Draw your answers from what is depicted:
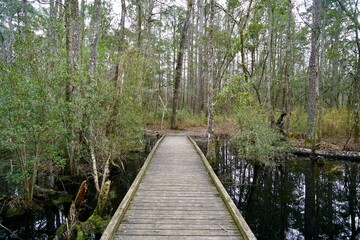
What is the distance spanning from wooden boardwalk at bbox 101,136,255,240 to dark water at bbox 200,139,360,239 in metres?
1.61

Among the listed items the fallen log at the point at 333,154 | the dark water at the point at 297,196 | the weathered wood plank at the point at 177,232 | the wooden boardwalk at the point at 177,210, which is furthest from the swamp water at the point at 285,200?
the weathered wood plank at the point at 177,232

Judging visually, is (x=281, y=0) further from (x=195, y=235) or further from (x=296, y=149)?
(x=195, y=235)

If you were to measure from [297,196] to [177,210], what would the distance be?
5.14 m

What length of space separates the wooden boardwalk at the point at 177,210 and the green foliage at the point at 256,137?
3207 mm

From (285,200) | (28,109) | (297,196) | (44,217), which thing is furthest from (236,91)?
(44,217)

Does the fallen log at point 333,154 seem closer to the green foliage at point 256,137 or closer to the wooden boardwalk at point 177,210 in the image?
the green foliage at point 256,137

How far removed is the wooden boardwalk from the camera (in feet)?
13.3

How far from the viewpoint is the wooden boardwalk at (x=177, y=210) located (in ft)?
13.3

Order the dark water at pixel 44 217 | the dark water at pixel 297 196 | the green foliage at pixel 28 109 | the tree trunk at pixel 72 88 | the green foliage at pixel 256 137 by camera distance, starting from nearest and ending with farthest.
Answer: the dark water at pixel 44 217 → the green foliage at pixel 28 109 → the dark water at pixel 297 196 → the tree trunk at pixel 72 88 → the green foliage at pixel 256 137

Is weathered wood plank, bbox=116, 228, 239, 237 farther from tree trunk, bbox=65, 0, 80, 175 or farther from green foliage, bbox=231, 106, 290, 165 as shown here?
green foliage, bbox=231, 106, 290, 165

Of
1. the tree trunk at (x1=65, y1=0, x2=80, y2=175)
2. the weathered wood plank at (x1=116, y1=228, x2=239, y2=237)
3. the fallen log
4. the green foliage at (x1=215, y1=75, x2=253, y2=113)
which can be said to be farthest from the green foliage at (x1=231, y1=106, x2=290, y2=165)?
the weathered wood plank at (x1=116, y1=228, x2=239, y2=237)

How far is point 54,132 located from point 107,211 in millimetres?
2423

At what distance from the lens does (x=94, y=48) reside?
978cm

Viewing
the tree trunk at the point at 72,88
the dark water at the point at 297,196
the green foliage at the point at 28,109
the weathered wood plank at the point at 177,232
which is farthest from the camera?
the tree trunk at the point at 72,88
